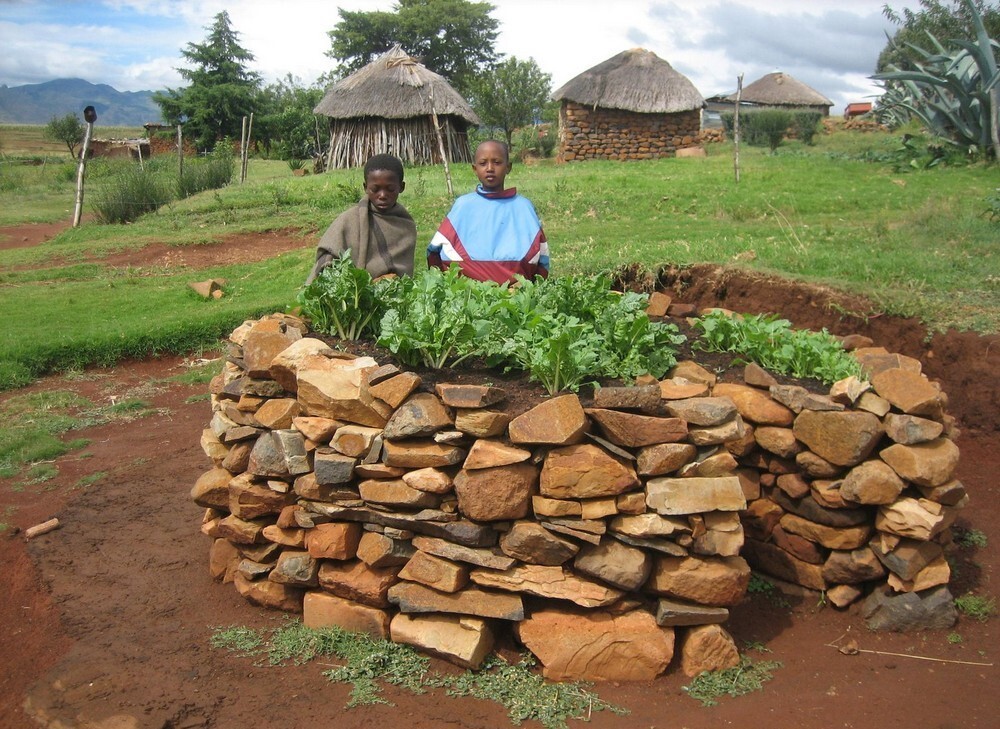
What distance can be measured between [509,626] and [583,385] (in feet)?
3.82

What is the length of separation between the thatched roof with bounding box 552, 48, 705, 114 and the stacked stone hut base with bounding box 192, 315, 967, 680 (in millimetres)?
20631

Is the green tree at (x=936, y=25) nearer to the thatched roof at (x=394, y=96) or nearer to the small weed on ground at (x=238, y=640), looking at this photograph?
the thatched roof at (x=394, y=96)

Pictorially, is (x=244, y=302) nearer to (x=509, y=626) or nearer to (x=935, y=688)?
(x=509, y=626)

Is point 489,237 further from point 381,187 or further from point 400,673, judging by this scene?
point 400,673

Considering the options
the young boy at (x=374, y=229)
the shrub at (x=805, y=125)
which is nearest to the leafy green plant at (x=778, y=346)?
the young boy at (x=374, y=229)

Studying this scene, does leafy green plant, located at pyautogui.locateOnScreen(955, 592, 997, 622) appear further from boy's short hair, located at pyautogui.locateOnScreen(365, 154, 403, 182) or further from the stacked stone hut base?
boy's short hair, located at pyautogui.locateOnScreen(365, 154, 403, 182)

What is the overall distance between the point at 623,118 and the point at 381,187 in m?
20.4

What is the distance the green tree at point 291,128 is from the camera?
32031mm

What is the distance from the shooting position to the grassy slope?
7.35 meters

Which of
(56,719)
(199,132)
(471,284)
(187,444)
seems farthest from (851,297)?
(199,132)

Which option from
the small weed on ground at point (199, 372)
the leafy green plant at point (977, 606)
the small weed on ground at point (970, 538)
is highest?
the small weed on ground at point (199, 372)

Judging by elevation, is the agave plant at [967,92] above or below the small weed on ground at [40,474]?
above

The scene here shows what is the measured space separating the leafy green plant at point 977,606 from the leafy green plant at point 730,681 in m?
1.08

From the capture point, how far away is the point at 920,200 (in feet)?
36.0
